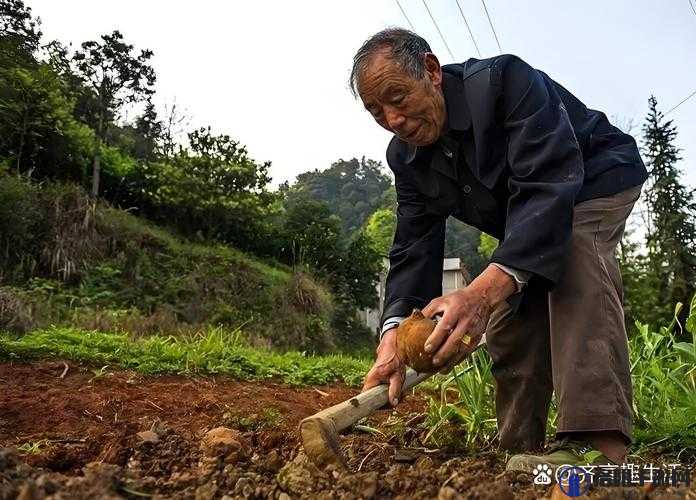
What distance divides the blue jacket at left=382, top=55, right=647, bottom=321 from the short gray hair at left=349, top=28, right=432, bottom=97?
15 centimetres

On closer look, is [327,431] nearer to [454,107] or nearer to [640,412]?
[454,107]

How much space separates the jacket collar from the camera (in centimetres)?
188

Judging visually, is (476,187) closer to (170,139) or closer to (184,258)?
(184,258)

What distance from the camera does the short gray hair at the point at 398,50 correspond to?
5.88 feet

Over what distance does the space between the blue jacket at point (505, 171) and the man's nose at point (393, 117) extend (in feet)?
0.55

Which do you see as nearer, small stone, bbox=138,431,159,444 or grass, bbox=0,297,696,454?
small stone, bbox=138,431,159,444

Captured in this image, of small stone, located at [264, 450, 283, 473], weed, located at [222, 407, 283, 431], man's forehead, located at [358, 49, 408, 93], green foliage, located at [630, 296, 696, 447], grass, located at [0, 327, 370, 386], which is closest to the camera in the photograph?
small stone, located at [264, 450, 283, 473]

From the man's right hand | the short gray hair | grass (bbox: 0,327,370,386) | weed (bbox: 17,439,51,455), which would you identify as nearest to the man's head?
the short gray hair

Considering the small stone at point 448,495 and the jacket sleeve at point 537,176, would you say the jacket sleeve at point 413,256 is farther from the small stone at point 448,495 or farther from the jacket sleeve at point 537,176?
the small stone at point 448,495

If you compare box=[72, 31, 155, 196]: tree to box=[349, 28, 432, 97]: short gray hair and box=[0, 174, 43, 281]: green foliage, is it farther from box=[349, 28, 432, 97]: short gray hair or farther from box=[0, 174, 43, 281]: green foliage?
box=[349, 28, 432, 97]: short gray hair

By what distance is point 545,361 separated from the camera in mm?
2113

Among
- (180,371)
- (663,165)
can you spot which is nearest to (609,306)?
(180,371)

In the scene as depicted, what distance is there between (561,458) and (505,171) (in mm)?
848

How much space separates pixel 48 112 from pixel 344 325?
7896mm
